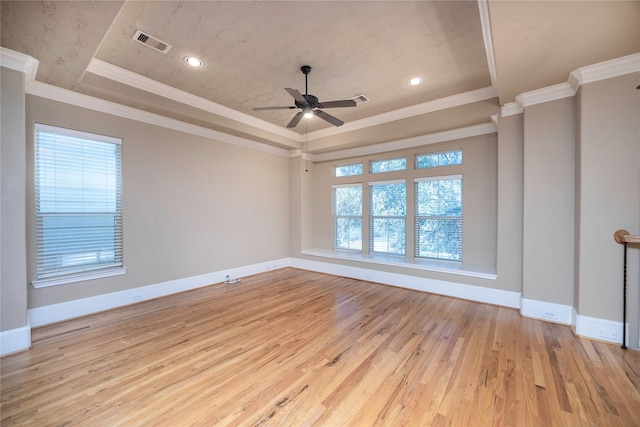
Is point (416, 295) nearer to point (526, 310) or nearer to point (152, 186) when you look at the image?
point (526, 310)

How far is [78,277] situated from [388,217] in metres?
5.05

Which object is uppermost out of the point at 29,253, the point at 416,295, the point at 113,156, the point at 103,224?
the point at 113,156

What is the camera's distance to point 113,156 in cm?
367

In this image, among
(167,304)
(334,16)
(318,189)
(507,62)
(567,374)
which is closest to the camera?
(567,374)

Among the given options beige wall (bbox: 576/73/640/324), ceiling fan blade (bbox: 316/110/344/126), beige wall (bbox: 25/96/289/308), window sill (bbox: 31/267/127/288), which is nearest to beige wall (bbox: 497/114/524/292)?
beige wall (bbox: 576/73/640/324)

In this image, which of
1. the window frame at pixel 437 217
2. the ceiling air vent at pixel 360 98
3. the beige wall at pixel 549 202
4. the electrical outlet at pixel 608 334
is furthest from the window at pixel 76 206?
the electrical outlet at pixel 608 334

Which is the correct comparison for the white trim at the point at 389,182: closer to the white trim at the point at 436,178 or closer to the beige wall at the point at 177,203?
the white trim at the point at 436,178

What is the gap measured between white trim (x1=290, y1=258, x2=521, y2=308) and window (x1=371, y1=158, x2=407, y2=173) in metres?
2.11

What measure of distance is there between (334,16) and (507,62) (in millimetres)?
1795

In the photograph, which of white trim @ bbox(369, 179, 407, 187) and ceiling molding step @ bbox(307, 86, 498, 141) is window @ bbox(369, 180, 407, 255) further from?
ceiling molding step @ bbox(307, 86, 498, 141)

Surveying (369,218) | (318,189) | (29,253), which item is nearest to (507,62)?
(369,218)

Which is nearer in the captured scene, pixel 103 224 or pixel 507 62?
pixel 507 62

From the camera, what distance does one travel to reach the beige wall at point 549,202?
3.13m

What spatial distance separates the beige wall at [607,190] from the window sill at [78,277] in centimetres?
579
